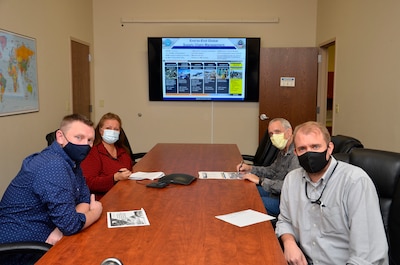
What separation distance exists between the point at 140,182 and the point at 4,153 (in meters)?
1.78

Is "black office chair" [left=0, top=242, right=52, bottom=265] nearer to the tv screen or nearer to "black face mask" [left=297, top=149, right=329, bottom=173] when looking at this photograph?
"black face mask" [left=297, top=149, right=329, bottom=173]

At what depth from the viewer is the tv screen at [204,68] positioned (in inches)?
217

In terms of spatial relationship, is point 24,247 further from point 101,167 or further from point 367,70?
point 367,70

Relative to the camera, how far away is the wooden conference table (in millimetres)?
1413

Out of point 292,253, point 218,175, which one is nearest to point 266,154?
point 218,175

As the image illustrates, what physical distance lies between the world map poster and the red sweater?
1209 millimetres

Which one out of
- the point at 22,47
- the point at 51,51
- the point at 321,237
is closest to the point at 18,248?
the point at 321,237

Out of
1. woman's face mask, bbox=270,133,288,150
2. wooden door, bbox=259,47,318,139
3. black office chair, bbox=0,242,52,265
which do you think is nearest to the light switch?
wooden door, bbox=259,47,318,139

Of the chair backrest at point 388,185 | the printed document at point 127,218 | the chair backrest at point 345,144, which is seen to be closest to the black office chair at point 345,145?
the chair backrest at point 345,144

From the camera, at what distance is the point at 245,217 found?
186 cm

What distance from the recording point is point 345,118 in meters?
4.43

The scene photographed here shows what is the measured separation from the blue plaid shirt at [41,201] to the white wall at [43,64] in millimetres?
2005

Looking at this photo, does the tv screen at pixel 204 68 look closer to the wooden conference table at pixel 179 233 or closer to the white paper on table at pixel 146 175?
the white paper on table at pixel 146 175

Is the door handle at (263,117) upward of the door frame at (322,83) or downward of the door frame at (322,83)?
downward
